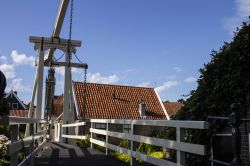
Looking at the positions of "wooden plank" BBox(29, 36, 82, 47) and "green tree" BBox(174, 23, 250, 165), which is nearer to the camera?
"green tree" BBox(174, 23, 250, 165)

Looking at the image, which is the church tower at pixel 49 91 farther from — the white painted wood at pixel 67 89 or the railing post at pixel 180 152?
the railing post at pixel 180 152

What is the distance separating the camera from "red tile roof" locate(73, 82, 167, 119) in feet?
95.2

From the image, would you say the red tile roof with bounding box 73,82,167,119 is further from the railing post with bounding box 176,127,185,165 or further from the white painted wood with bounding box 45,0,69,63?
the railing post with bounding box 176,127,185,165

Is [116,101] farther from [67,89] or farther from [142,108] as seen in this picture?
[67,89]

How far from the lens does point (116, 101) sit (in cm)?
3094

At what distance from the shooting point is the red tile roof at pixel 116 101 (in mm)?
29031

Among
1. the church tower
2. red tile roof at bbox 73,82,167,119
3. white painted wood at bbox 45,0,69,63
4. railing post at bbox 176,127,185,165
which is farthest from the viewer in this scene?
red tile roof at bbox 73,82,167,119

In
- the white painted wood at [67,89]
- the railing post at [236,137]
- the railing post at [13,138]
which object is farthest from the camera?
the white painted wood at [67,89]

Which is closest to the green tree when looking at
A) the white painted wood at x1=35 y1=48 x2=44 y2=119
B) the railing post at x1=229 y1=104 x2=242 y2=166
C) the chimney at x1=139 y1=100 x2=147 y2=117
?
the railing post at x1=229 y1=104 x2=242 y2=166

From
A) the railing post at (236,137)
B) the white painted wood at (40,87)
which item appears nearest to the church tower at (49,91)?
the white painted wood at (40,87)

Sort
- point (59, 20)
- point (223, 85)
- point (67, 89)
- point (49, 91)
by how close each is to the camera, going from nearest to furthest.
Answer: point (223, 85)
point (59, 20)
point (67, 89)
point (49, 91)

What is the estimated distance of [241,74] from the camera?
6734 mm

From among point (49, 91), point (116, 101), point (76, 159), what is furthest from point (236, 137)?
point (116, 101)

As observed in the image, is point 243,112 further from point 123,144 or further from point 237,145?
point 123,144
